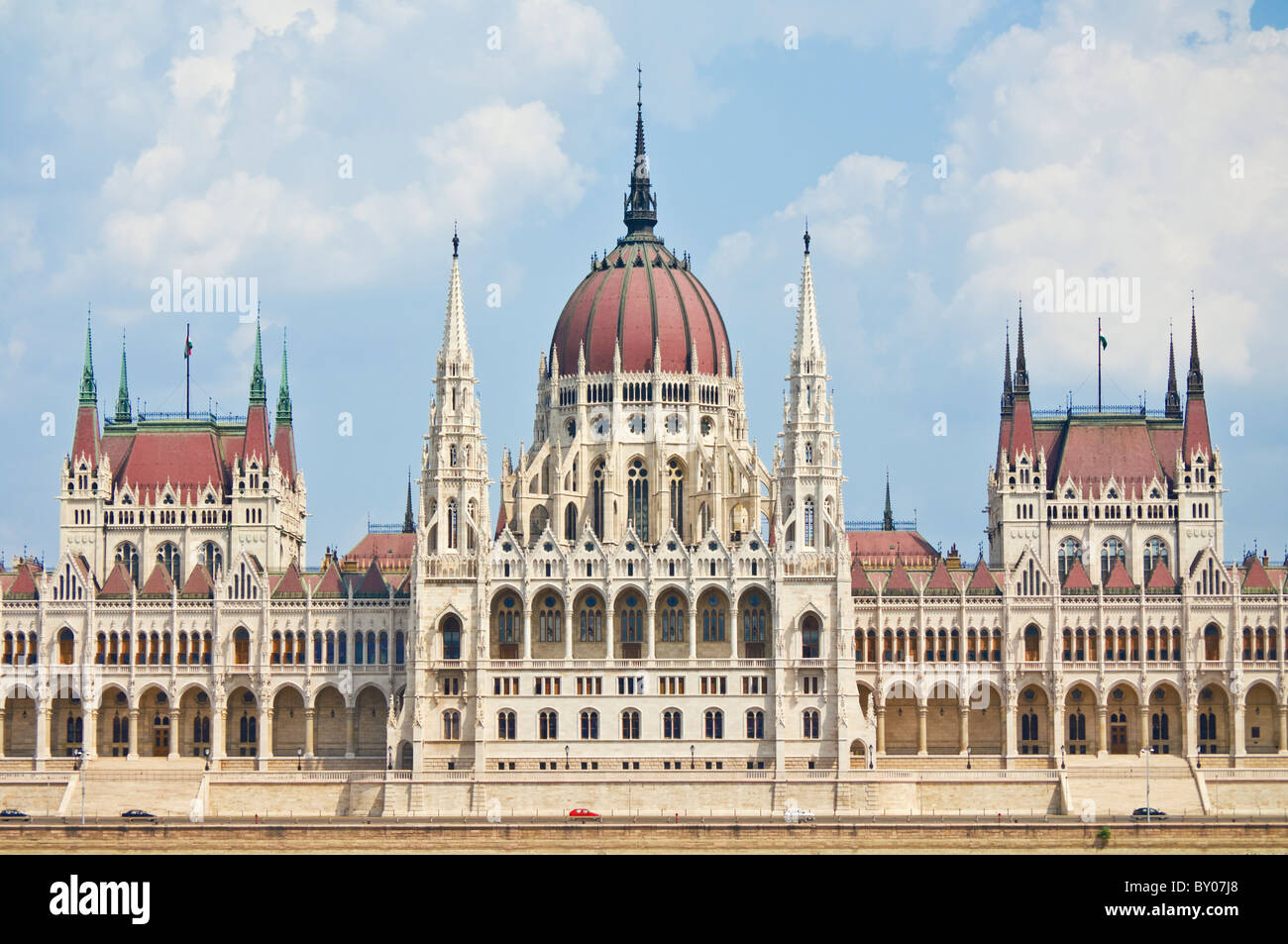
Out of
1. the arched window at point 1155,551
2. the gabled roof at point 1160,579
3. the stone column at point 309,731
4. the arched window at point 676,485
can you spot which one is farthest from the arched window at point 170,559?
the arched window at point 1155,551

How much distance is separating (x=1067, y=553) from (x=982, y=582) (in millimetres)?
11559

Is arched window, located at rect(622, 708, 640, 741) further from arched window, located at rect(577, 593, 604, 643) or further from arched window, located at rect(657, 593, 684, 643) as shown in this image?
arched window, located at rect(577, 593, 604, 643)

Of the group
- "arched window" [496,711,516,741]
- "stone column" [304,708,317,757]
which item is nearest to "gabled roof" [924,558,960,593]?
"arched window" [496,711,516,741]

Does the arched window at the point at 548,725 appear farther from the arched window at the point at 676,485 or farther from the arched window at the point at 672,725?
the arched window at the point at 676,485

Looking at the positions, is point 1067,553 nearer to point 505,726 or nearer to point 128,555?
point 505,726

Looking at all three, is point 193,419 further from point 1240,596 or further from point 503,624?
point 1240,596

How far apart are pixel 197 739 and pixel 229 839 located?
26648 millimetres

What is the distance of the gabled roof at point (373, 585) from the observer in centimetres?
17838

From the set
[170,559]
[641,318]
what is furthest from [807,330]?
[170,559]

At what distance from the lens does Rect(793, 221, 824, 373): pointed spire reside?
177 metres

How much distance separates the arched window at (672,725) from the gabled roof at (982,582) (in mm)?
20982

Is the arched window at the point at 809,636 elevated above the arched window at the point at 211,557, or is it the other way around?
the arched window at the point at 211,557

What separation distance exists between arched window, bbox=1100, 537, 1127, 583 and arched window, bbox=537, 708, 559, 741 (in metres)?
39.3
